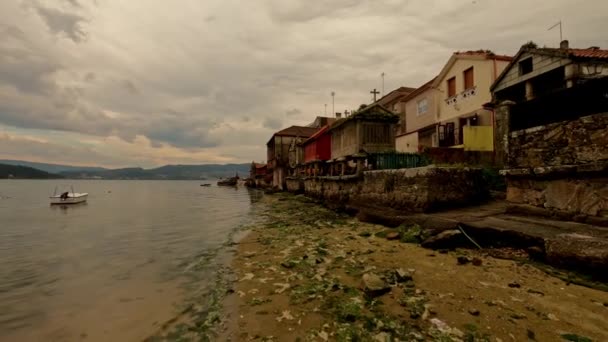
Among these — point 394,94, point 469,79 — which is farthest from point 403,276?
point 394,94

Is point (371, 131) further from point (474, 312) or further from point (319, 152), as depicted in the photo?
point (474, 312)

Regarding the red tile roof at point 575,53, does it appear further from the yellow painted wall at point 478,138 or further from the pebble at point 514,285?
the pebble at point 514,285

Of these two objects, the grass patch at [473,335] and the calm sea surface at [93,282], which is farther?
the calm sea surface at [93,282]

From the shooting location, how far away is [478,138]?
18.0m

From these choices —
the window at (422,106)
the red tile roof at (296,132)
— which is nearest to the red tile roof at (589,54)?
the window at (422,106)

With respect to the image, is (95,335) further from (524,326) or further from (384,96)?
(384,96)

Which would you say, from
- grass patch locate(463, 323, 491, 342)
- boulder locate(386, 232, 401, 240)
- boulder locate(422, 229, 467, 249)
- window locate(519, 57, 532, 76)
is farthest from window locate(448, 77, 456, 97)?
grass patch locate(463, 323, 491, 342)

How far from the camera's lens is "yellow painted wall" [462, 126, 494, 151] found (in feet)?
58.7

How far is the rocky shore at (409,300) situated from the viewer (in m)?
4.02

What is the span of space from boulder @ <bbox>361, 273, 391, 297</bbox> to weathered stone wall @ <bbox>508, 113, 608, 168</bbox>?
19.7 feet

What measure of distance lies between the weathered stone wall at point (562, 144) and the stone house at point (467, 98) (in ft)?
31.6

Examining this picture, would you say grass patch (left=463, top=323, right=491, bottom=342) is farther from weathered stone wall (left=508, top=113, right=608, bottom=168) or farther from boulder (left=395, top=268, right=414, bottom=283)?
weathered stone wall (left=508, top=113, right=608, bottom=168)

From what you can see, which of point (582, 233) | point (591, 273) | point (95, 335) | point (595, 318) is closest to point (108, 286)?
point (95, 335)

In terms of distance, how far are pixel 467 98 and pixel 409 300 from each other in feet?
65.7
